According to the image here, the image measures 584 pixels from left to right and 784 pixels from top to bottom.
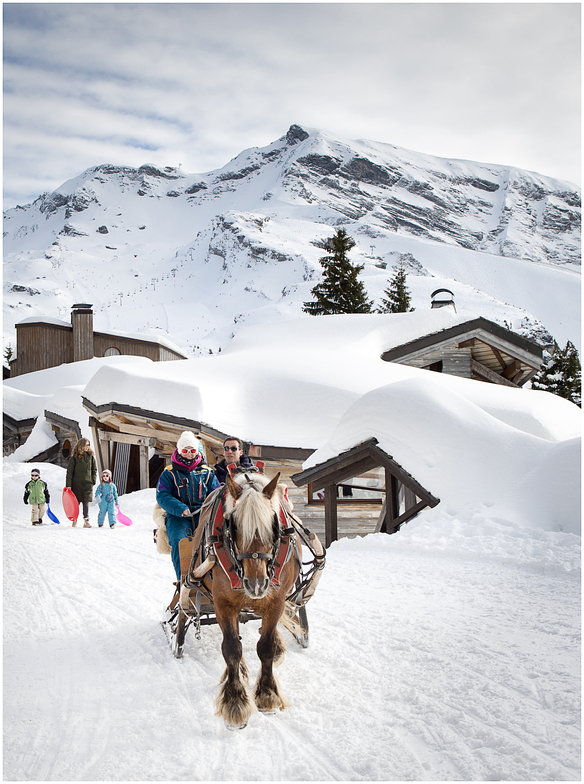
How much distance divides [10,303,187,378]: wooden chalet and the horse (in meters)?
33.3

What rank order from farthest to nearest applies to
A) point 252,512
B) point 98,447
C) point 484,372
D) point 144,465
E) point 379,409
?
point 484,372 < point 98,447 < point 144,465 < point 379,409 < point 252,512

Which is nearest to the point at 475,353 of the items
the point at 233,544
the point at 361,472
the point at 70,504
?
the point at 361,472

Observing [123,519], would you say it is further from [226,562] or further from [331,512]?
[226,562]

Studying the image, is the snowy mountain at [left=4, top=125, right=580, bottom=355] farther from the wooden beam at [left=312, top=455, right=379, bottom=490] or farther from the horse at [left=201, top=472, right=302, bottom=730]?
the horse at [left=201, top=472, right=302, bottom=730]

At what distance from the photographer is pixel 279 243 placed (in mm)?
113000

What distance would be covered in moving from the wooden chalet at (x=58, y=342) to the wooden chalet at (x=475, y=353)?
21873 mm

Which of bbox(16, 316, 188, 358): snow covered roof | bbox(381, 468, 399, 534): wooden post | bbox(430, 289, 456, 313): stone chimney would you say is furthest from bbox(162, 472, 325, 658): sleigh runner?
bbox(16, 316, 188, 358): snow covered roof

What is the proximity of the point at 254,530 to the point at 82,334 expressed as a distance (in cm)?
3445

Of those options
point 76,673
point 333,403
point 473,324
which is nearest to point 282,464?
point 333,403

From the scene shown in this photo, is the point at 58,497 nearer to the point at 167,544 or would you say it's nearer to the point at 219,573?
the point at 167,544

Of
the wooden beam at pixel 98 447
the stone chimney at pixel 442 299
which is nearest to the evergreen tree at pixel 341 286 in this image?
the stone chimney at pixel 442 299

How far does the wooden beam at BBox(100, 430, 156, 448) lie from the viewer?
17.5 m

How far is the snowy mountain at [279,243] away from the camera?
276ft

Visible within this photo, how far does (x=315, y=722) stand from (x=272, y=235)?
120 m
